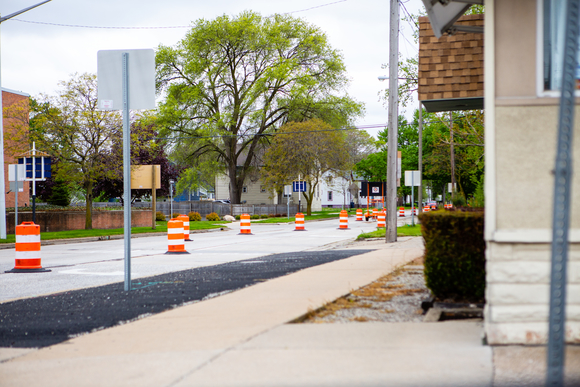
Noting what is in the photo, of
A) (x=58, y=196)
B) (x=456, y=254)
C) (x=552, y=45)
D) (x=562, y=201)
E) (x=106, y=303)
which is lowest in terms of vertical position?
(x=106, y=303)

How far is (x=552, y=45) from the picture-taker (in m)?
4.67

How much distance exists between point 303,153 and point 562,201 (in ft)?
155

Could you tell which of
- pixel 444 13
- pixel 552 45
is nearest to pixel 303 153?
pixel 444 13

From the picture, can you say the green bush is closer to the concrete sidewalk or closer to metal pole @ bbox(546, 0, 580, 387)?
the concrete sidewalk

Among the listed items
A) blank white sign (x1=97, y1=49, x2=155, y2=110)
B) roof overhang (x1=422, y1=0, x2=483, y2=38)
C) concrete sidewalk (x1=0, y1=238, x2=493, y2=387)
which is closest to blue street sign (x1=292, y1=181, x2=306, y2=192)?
blank white sign (x1=97, y1=49, x2=155, y2=110)

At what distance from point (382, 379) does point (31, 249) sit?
10.2 meters

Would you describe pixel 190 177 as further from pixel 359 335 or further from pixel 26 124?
pixel 359 335

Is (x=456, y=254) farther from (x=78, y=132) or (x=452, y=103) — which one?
(x=78, y=132)

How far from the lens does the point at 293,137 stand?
4928 cm

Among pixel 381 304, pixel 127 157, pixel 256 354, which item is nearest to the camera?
pixel 256 354

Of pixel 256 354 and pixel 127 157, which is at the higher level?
pixel 127 157

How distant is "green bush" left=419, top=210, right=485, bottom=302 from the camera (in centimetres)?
630

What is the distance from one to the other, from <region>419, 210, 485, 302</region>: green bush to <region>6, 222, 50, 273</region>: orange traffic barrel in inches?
344

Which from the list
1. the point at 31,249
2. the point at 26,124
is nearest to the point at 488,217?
the point at 31,249
